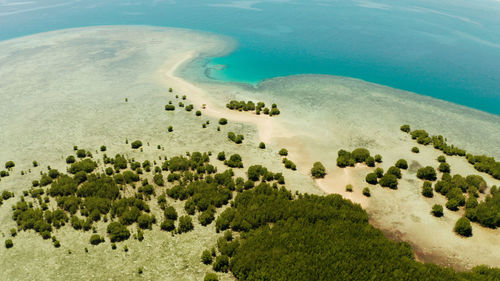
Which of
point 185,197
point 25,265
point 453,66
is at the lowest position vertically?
point 25,265

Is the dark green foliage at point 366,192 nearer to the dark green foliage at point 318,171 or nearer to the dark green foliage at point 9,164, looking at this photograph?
the dark green foliage at point 318,171

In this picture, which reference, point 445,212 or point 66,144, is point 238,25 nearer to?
point 66,144

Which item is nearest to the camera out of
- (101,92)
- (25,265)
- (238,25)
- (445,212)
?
(25,265)

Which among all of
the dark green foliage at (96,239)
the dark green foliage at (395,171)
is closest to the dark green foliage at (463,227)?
the dark green foliage at (395,171)

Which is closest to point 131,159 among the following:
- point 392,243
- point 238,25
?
point 392,243

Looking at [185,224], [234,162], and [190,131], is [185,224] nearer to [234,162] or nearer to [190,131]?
[234,162]

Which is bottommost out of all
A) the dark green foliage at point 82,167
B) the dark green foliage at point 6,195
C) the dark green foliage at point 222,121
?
the dark green foliage at point 6,195

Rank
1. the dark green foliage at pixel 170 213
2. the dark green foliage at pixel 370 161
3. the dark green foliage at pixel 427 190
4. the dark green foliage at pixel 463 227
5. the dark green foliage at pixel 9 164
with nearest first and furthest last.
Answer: the dark green foliage at pixel 463 227, the dark green foliage at pixel 170 213, the dark green foliage at pixel 427 190, the dark green foliage at pixel 9 164, the dark green foliage at pixel 370 161
